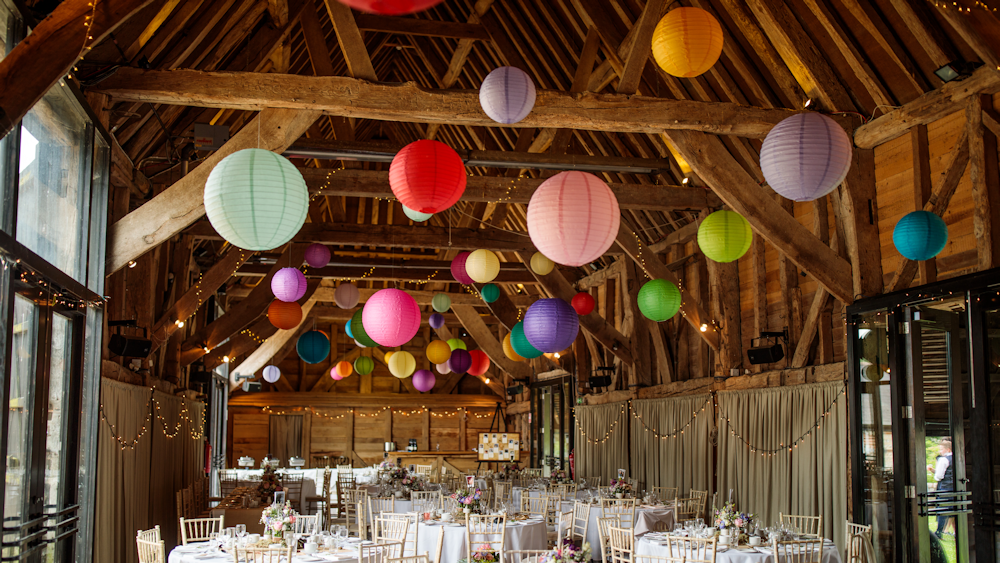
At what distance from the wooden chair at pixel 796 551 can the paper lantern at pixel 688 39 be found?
11.1 feet

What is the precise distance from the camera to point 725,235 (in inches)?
253

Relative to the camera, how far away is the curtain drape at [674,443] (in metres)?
10.5

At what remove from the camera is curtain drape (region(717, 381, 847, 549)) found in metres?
7.75

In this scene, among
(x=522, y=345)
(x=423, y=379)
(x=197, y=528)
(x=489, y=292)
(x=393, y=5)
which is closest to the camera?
(x=393, y=5)

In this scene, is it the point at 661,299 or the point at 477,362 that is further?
the point at 477,362

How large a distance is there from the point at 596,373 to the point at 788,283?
20.1ft

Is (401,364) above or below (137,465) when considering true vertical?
above

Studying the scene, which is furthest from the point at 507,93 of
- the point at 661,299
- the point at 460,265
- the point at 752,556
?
the point at 460,265

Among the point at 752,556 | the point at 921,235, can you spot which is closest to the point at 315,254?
the point at 752,556

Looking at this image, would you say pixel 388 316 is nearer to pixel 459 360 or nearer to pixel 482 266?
pixel 482 266

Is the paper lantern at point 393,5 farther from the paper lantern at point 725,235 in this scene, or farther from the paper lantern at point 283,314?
the paper lantern at point 283,314

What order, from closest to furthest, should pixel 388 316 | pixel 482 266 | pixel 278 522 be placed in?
pixel 278 522
pixel 388 316
pixel 482 266

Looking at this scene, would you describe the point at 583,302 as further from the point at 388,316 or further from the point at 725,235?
the point at 388,316

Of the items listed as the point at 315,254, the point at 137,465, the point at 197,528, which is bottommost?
the point at 197,528
